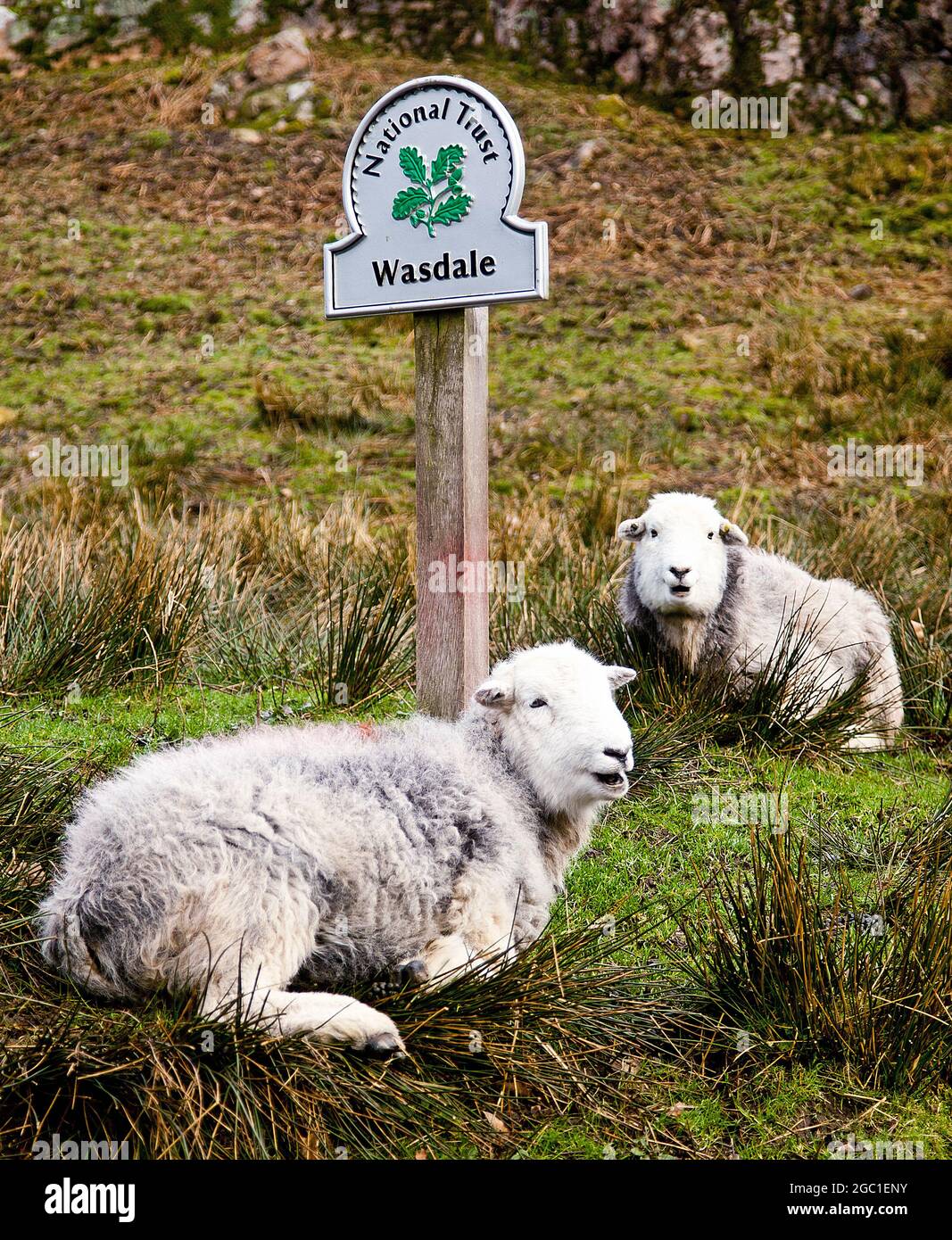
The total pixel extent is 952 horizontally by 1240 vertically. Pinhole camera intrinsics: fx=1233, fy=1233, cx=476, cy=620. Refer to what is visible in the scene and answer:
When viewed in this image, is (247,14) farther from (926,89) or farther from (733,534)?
(733,534)

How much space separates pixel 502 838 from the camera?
161 inches

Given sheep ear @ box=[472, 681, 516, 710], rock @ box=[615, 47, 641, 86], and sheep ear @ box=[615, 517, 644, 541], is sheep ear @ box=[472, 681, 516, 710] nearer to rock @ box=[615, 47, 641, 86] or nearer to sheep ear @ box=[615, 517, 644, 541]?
sheep ear @ box=[615, 517, 644, 541]

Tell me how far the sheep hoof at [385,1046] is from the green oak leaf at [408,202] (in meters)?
3.38

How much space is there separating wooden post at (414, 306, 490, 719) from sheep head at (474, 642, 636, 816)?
0.90 metres

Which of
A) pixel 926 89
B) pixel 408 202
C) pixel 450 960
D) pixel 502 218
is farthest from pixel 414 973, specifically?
pixel 926 89

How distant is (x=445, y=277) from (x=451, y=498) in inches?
36.6

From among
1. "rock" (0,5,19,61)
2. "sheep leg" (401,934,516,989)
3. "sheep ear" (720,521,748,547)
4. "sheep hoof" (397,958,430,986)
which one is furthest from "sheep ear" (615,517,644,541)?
"rock" (0,5,19,61)

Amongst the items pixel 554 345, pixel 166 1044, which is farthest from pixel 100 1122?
pixel 554 345

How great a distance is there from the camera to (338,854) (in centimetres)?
372

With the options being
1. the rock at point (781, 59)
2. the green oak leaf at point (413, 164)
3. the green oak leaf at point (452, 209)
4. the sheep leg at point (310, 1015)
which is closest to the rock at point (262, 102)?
the rock at point (781, 59)

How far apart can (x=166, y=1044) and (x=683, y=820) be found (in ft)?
10.1

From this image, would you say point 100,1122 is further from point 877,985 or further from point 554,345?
point 554,345

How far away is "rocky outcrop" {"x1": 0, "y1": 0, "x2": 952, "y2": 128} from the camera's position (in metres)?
21.4

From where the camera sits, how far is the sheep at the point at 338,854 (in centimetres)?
348
